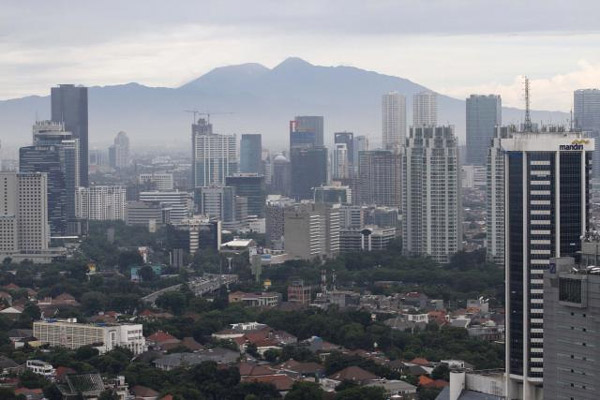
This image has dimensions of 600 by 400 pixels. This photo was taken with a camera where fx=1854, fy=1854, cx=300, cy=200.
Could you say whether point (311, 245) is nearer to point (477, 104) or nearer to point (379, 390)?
point (379, 390)

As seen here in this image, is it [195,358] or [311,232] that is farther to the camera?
[311,232]

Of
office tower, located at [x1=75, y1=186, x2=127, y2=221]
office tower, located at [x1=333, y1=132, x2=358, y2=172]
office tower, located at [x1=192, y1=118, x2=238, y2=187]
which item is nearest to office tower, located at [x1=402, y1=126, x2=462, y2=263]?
office tower, located at [x1=75, y1=186, x2=127, y2=221]

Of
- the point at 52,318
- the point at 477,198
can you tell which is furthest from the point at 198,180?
the point at 52,318

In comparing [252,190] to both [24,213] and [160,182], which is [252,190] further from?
[160,182]

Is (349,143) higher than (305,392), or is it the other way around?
(349,143)

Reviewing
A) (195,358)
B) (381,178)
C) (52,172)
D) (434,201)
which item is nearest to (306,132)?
(381,178)

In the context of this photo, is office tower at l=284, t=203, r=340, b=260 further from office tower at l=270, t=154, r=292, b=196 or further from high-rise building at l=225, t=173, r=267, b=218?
office tower at l=270, t=154, r=292, b=196

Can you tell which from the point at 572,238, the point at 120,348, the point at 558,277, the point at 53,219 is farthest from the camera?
the point at 53,219
